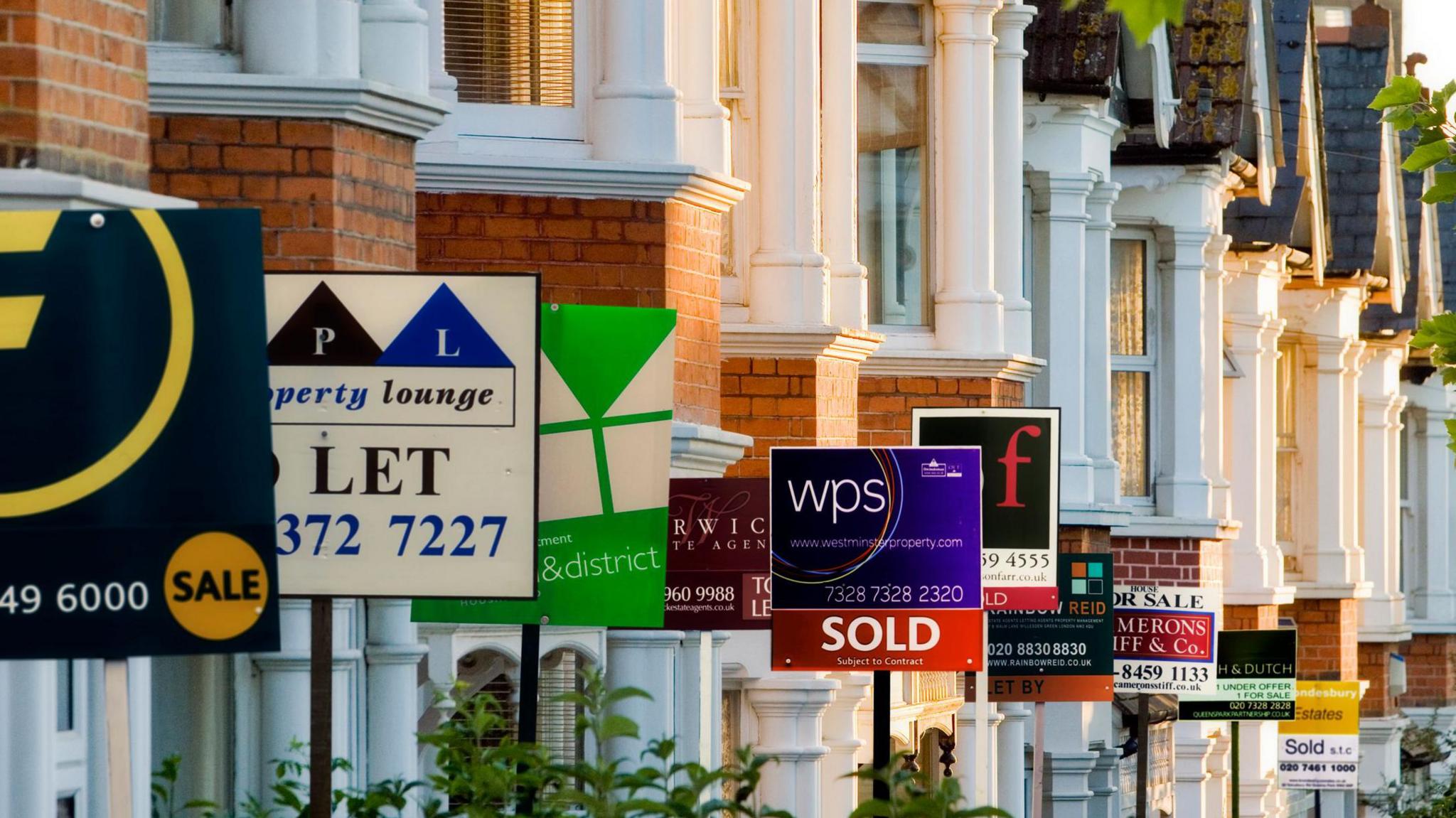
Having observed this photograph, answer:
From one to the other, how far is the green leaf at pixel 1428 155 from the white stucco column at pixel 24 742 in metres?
5.80

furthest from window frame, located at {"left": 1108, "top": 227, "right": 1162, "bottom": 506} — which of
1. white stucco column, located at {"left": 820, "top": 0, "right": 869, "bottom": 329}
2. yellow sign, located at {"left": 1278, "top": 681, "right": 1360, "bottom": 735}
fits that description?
white stucco column, located at {"left": 820, "top": 0, "right": 869, "bottom": 329}

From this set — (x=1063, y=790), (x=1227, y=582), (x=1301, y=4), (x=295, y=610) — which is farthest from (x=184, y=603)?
(x=1301, y=4)

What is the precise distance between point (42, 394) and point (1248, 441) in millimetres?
23554

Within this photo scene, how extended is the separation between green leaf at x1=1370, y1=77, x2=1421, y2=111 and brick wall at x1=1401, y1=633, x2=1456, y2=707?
99.4 ft

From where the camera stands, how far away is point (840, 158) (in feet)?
49.1

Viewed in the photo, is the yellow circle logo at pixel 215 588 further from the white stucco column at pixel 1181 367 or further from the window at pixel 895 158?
the white stucco column at pixel 1181 367

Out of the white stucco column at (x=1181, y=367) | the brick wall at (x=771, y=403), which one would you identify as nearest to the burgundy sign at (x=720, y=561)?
the brick wall at (x=771, y=403)

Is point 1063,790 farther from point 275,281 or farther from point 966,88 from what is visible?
point 275,281

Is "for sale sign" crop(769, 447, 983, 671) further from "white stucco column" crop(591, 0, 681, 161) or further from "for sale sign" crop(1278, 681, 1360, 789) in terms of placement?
"for sale sign" crop(1278, 681, 1360, 789)

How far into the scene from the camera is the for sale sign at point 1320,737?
2670cm

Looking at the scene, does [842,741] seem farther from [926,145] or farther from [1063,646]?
[926,145]

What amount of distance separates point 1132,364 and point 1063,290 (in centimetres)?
328

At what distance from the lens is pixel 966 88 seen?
16.8m

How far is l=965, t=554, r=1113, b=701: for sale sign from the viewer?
16406mm
